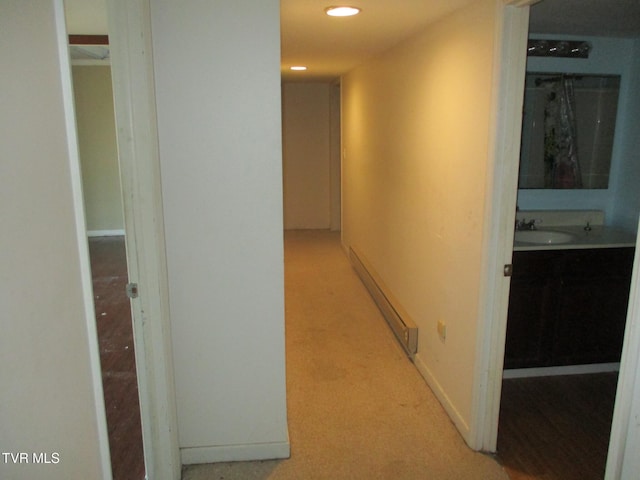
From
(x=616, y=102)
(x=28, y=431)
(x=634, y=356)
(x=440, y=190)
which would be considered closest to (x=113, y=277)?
(x=440, y=190)

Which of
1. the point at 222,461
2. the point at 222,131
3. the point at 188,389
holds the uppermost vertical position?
the point at 222,131

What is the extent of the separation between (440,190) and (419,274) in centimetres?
68

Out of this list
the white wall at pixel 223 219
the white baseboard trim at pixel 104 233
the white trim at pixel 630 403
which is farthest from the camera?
the white baseboard trim at pixel 104 233

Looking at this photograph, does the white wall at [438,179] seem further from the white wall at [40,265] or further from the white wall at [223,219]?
the white wall at [40,265]

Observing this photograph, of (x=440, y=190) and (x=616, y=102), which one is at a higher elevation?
(x=616, y=102)

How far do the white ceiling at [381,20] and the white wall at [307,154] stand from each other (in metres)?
3.26

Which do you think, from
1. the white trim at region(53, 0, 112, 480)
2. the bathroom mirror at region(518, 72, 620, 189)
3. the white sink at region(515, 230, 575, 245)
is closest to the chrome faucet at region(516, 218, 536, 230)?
the white sink at region(515, 230, 575, 245)

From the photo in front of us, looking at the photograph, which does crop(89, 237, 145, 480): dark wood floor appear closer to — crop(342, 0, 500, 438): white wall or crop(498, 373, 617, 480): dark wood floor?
crop(342, 0, 500, 438): white wall

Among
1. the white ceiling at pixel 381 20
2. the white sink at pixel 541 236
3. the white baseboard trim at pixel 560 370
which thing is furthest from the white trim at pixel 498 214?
the white sink at pixel 541 236

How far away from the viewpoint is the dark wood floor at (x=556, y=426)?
2158mm

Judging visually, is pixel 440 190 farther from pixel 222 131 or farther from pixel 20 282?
pixel 20 282

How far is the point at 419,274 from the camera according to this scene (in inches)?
121

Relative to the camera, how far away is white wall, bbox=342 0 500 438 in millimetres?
2172

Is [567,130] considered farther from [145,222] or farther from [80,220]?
[80,220]
